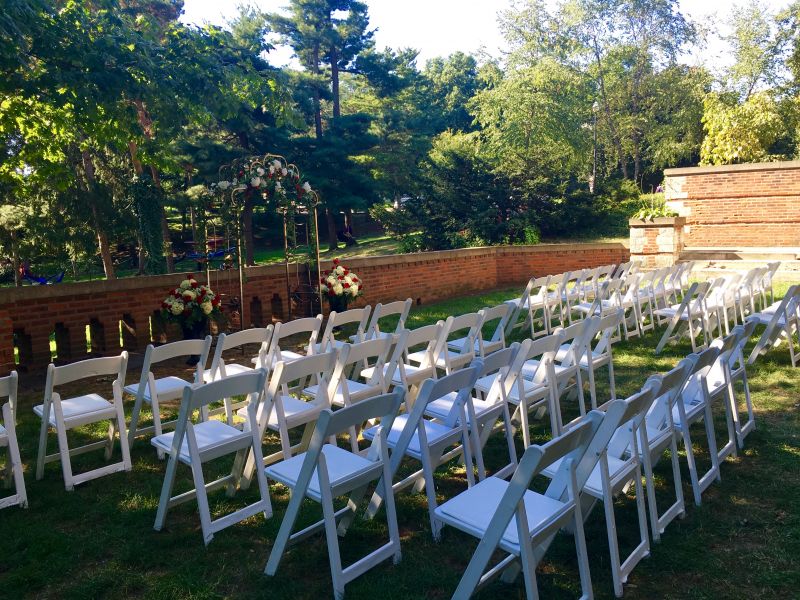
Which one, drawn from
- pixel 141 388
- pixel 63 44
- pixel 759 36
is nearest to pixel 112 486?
pixel 141 388

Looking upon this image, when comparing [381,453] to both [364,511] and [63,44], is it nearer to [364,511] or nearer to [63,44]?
[364,511]

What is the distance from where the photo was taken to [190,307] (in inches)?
308

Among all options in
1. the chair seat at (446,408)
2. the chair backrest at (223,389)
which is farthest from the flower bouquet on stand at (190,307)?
the chair seat at (446,408)

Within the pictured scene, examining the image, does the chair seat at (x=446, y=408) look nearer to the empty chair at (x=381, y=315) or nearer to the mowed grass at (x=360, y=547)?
the mowed grass at (x=360, y=547)

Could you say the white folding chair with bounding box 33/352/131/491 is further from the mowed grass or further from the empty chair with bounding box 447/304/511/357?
the empty chair with bounding box 447/304/511/357

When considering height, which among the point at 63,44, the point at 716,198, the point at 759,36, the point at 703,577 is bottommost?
the point at 703,577

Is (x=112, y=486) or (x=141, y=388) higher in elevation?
(x=141, y=388)

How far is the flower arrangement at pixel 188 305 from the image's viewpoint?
772cm

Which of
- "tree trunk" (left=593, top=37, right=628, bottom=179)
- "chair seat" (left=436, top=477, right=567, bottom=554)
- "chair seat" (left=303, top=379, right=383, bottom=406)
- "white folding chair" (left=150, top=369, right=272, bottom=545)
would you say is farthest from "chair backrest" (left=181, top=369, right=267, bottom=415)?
"tree trunk" (left=593, top=37, right=628, bottom=179)

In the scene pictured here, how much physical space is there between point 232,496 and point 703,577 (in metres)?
2.58

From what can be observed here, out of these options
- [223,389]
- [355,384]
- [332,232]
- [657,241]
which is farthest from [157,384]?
[332,232]

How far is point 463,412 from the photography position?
3.52 meters

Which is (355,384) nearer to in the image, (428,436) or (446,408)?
(446,408)

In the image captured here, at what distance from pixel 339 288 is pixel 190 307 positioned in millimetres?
2480
